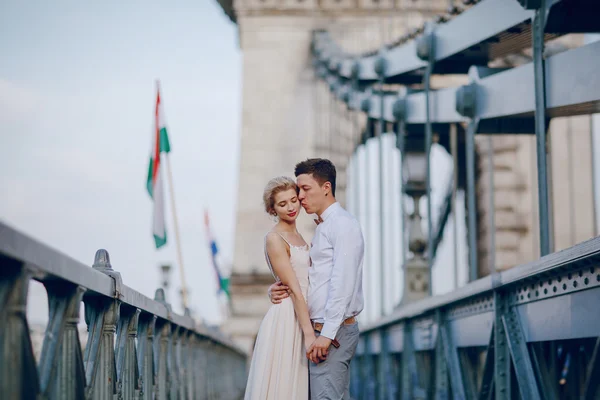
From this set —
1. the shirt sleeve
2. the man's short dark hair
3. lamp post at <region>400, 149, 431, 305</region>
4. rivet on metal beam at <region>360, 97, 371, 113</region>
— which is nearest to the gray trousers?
the shirt sleeve

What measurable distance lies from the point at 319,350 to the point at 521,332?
3.91 feet

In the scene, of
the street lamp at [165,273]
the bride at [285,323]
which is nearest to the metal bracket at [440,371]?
the bride at [285,323]

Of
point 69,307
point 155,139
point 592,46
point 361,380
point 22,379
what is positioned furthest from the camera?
point 361,380

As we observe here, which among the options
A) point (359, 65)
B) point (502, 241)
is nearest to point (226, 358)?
point (359, 65)

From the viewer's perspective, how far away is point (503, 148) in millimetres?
24984

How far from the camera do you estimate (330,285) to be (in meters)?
5.28

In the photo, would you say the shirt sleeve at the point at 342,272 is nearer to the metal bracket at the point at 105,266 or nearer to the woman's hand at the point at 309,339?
the woman's hand at the point at 309,339

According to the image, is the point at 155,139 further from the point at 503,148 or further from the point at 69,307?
the point at 503,148

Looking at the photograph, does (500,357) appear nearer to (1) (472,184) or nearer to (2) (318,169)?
(2) (318,169)

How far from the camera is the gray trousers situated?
5242mm

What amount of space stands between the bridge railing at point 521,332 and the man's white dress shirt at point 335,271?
0.83 metres

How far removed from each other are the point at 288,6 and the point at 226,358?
12435 millimetres

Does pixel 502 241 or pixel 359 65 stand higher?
pixel 359 65

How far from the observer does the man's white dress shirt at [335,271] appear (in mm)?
5211
